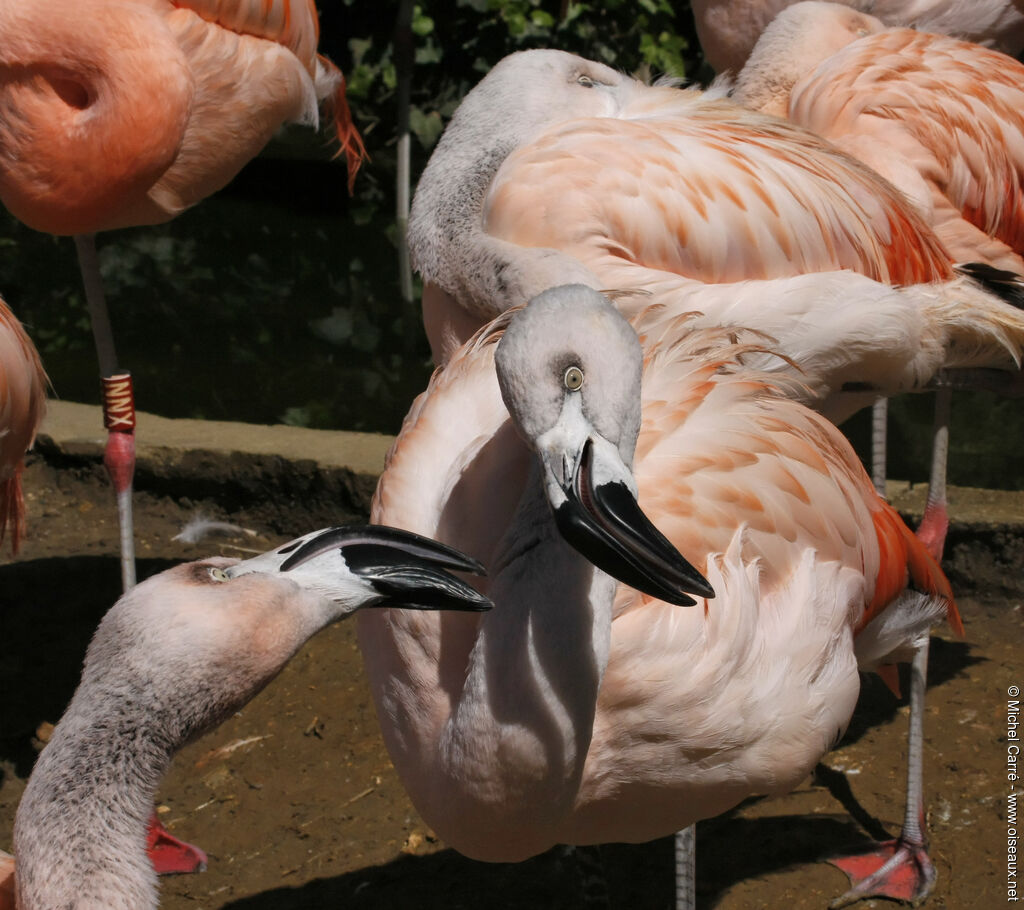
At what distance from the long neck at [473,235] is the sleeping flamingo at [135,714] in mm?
1431

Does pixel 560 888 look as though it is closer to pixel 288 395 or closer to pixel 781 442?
pixel 781 442

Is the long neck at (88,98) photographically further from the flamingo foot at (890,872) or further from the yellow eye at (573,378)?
the flamingo foot at (890,872)

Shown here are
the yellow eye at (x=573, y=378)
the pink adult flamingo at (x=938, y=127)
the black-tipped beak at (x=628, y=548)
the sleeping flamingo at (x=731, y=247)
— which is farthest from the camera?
the pink adult flamingo at (x=938, y=127)

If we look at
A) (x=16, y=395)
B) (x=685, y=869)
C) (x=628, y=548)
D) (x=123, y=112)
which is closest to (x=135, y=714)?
(x=628, y=548)

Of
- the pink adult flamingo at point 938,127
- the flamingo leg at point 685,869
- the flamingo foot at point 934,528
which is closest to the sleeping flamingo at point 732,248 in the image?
the pink adult flamingo at point 938,127

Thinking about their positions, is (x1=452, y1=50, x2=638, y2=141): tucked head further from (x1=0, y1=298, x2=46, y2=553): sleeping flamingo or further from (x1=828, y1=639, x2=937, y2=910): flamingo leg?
(x1=828, y1=639, x2=937, y2=910): flamingo leg

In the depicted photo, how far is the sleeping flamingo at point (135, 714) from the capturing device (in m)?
1.68

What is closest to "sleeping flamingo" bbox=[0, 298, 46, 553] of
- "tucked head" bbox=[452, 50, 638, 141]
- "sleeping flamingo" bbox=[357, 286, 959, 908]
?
"sleeping flamingo" bbox=[357, 286, 959, 908]

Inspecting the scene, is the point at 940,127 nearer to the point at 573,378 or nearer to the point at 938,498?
the point at 938,498

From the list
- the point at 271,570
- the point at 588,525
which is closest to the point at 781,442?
the point at 588,525

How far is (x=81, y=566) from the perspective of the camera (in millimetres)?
4344

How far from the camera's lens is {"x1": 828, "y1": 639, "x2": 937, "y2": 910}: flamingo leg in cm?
290

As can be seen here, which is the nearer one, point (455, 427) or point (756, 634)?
point (756, 634)

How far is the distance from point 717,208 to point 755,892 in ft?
5.38
